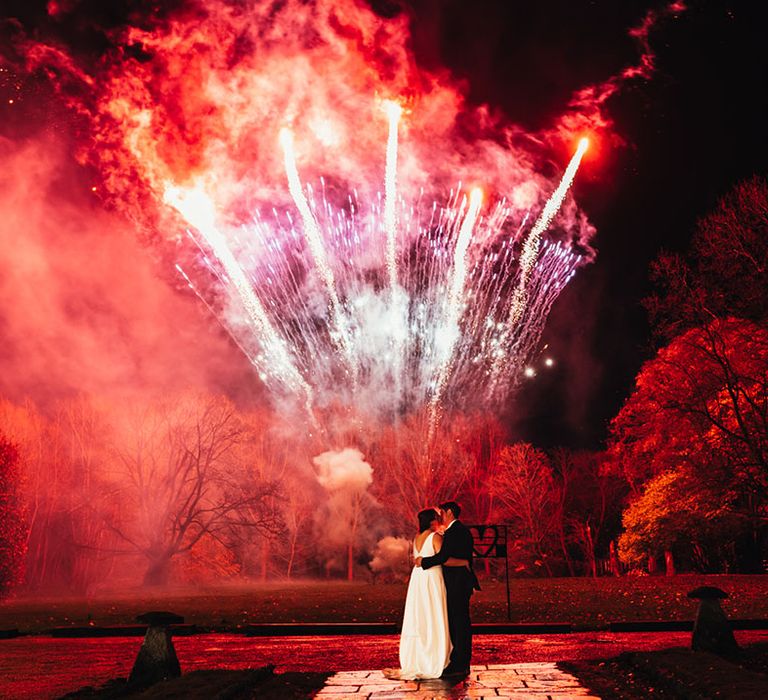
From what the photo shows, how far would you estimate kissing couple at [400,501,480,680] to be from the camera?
9219 mm

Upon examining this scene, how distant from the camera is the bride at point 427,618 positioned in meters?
9.18

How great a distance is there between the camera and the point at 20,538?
2994cm

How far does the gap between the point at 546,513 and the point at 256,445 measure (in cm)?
1984

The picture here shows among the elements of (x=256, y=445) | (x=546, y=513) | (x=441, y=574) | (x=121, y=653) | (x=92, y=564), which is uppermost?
(x=256, y=445)

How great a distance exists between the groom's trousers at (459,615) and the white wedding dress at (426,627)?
76 millimetres

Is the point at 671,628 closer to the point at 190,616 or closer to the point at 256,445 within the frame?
the point at 190,616

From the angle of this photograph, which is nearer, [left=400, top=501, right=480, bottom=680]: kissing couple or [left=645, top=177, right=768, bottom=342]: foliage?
[left=400, top=501, right=480, bottom=680]: kissing couple

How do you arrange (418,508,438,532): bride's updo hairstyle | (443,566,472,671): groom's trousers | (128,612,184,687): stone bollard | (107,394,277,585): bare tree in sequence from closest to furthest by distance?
(128,612,184,687): stone bollard, (443,566,472,671): groom's trousers, (418,508,438,532): bride's updo hairstyle, (107,394,277,585): bare tree

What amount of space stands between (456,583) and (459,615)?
0.39 metres

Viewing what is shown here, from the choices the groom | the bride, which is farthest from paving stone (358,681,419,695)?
the groom

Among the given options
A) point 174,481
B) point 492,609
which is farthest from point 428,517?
point 174,481

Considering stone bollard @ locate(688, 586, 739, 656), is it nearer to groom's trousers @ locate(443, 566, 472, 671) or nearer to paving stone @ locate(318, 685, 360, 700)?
groom's trousers @ locate(443, 566, 472, 671)

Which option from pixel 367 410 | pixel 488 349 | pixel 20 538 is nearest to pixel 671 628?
pixel 488 349

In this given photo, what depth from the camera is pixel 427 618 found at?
9.41m
